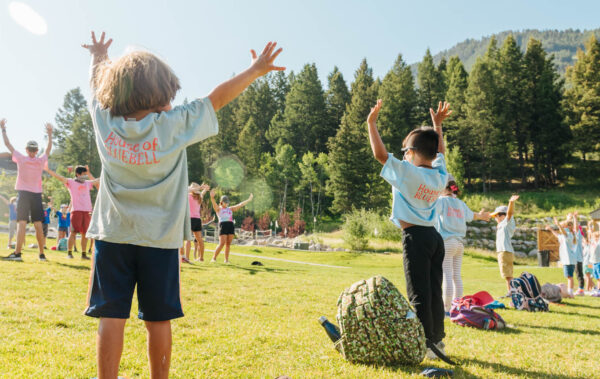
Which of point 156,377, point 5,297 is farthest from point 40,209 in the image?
point 156,377

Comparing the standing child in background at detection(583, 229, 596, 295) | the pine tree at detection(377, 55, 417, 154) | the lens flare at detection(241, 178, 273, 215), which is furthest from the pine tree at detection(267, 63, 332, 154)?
the standing child in background at detection(583, 229, 596, 295)

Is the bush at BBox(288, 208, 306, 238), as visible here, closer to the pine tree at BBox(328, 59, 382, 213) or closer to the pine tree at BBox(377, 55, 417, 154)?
the pine tree at BBox(328, 59, 382, 213)

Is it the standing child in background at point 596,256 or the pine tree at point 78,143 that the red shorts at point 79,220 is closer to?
the standing child in background at point 596,256

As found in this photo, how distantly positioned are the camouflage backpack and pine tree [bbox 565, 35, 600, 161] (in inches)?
2291

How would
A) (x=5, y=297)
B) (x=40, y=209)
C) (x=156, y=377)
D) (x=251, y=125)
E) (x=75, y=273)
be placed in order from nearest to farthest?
(x=156, y=377), (x=5, y=297), (x=75, y=273), (x=40, y=209), (x=251, y=125)

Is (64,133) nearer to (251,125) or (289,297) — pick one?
(251,125)

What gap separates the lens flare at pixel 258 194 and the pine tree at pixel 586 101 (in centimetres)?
4351

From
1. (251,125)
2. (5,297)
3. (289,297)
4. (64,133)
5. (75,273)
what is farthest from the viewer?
(64,133)

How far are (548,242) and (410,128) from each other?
34.9 metres

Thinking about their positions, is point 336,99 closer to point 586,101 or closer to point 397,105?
point 397,105

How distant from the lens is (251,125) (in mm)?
63594

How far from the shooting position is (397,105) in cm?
5922

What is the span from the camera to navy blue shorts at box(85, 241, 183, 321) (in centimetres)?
206

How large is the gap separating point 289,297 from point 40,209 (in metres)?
5.90
